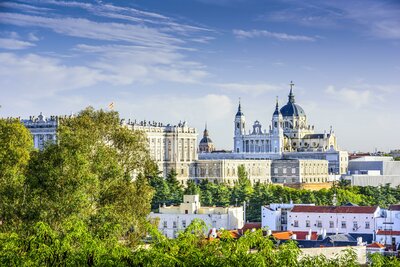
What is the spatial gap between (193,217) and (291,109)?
9351 centimetres

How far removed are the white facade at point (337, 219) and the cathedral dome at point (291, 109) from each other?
92.8 m

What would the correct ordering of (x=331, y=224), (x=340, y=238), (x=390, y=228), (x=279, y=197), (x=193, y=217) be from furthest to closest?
(x=279, y=197), (x=193, y=217), (x=331, y=224), (x=390, y=228), (x=340, y=238)

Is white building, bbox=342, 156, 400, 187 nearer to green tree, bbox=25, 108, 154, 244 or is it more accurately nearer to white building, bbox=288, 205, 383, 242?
white building, bbox=288, 205, 383, 242

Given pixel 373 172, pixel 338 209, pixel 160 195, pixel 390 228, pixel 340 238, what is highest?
pixel 373 172

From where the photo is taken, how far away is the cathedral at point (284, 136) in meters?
141

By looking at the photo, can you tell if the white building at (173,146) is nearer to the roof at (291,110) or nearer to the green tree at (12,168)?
the roof at (291,110)

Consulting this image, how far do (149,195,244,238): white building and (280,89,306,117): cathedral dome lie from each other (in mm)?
90236

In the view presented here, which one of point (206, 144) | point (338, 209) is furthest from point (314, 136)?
point (338, 209)

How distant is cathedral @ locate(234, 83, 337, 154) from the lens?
462ft

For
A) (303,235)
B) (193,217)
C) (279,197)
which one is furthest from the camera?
(279,197)

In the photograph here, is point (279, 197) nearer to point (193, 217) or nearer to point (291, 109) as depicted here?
point (193, 217)

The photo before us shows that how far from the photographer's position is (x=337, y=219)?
5659 centimetres

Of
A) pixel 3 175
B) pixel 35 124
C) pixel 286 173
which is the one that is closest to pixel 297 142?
pixel 286 173

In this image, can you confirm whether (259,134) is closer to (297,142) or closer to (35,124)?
(297,142)
